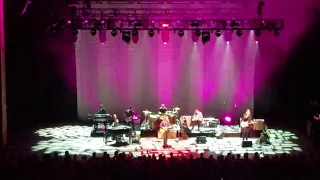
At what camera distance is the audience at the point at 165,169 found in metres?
8.73

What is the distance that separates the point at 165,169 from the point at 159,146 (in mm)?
7029

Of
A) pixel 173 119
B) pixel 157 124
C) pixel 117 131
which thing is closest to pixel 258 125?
pixel 173 119

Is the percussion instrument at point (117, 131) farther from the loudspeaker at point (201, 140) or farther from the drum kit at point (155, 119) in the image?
the loudspeaker at point (201, 140)

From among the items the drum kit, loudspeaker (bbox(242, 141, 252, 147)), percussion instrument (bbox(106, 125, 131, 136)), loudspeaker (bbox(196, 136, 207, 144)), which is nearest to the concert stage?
the drum kit

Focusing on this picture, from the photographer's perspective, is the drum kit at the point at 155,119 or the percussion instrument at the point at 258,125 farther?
the drum kit at the point at 155,119

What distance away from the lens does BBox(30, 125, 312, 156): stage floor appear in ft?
49.3

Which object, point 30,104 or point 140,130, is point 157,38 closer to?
point 140,130

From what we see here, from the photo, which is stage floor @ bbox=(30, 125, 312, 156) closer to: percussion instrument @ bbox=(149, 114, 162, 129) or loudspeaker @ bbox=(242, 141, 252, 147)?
loudspeaker @ bbox=(242, 141, 252, 147)

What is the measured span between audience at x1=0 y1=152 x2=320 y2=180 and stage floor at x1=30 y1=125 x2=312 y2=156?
5.63m

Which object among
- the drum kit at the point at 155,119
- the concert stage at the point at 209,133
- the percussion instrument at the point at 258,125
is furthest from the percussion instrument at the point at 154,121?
the percussion instrument at the point at 258,125

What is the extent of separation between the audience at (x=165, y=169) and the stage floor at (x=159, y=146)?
5630 mm

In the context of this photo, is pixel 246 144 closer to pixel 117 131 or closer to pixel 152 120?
pixel 152 120

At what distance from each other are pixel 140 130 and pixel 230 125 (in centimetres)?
421

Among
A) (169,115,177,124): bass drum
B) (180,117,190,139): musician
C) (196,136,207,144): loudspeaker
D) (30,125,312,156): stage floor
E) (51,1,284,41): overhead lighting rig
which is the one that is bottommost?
(30,125,312,156): stage floor
